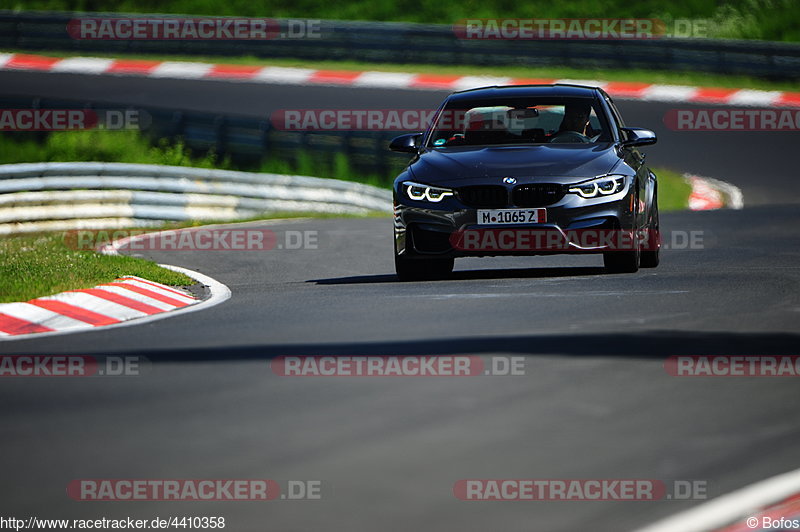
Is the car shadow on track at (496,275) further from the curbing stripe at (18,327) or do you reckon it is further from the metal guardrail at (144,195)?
the metal guardrail at (144,195)

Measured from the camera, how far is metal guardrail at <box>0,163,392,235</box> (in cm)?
2038

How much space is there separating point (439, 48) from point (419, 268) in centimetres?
1999

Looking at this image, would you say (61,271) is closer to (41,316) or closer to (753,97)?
(41,316)

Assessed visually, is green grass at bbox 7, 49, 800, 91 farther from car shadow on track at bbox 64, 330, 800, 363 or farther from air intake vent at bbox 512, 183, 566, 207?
car shadow on track at bbox 64, 330, 800, 363

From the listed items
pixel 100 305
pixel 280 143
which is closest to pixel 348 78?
pixel 280 143

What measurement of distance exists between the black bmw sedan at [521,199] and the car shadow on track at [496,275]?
11.0 inches

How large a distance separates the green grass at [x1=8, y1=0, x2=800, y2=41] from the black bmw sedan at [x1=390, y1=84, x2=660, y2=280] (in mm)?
23327

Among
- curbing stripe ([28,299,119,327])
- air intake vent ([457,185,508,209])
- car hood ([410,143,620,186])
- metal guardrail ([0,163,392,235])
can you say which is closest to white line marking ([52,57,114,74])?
metal guardrail ([0,163,392,235])

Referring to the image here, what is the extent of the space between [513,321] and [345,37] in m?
23.8

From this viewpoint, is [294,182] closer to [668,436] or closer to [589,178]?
[589,178]

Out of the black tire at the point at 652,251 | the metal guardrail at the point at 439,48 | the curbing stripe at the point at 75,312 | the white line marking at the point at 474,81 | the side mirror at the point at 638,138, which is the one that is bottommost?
the white line marking at the point at 474,81

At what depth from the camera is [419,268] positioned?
12242 mm

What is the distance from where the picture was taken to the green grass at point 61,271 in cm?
1095

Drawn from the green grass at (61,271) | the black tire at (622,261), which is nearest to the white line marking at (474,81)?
the green grass at (61,271)
